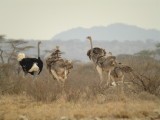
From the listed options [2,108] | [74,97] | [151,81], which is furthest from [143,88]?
[2,108]

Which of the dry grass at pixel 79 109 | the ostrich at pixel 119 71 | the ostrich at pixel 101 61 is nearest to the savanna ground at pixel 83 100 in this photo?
the dry grass at pixel 79 109

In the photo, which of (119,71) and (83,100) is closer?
(83,100)

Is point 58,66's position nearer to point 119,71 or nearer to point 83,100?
point 119,71

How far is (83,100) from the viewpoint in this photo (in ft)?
35.3

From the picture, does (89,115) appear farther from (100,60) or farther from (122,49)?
(122,49)

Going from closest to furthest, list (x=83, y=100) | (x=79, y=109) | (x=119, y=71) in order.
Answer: (x=79, y=109), (x=83, y=100), (x=119, y=71)

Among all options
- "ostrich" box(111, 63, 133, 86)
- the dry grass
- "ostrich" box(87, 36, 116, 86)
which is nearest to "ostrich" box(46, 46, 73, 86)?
"ostrich" box(87, 36, 116, 86)

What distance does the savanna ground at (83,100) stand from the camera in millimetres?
8914

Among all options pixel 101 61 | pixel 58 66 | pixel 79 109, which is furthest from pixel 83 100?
pixel 101 61

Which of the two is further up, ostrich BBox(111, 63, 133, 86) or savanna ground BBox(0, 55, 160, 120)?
ostrich BBox(111, 63, 133, 86)

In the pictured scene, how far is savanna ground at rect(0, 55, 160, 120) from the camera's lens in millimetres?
8914

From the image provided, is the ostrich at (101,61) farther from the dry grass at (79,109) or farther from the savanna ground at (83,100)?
the dry grass at (79,109)

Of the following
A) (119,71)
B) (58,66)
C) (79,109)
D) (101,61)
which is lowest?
(79,109)

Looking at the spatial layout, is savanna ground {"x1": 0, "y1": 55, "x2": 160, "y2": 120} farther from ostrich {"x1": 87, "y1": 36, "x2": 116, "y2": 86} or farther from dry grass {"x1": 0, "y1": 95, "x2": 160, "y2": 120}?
ostrich {"x1": 87, "y1": 36, "x2": 116, "y2": 86}
